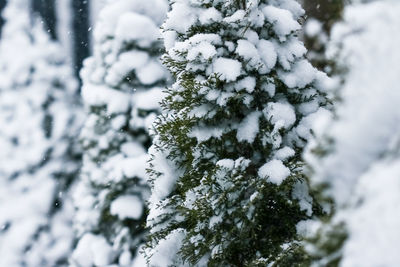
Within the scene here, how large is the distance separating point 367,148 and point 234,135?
309cm

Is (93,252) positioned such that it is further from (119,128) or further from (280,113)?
(280,113)

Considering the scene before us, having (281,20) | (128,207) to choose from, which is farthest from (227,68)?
(128,207)

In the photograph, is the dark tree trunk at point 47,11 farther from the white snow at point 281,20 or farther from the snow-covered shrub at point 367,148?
the snow-covered shrub at point 367,148

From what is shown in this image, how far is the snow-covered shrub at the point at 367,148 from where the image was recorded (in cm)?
169

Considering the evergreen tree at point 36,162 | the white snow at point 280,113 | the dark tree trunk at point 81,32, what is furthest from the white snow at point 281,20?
the dark tree trunk at point 81,32

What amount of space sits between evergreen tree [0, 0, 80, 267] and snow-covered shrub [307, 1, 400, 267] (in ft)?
46.1

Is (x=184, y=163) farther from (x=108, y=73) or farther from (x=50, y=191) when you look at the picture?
(x=50, y=191)

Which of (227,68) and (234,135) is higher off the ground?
(227,68)

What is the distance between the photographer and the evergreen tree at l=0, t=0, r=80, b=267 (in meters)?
15.5

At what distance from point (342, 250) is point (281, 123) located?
109 inches

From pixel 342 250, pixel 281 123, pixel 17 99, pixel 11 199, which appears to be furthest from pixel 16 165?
pixel 342 250

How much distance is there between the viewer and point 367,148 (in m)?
1.81

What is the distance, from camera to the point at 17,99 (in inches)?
639

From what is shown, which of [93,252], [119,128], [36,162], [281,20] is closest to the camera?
[281,20]
